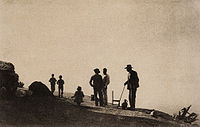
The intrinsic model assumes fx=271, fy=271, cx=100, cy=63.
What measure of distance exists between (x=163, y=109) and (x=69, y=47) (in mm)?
2781

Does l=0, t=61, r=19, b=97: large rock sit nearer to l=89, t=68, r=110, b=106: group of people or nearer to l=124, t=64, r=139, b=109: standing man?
l=89, t=68, r=110, b=106: group of people

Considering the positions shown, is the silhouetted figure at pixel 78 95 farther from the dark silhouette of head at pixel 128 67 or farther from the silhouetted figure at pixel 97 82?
the dark silhouette of head at pixel 128 67

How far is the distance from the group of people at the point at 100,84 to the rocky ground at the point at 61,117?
588 millimetres

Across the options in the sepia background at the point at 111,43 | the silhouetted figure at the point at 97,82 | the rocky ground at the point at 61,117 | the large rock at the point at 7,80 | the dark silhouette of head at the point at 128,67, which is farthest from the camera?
the sepia background at the point at 111,43

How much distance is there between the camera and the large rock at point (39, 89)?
636 cm

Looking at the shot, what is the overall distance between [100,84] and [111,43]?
45.6 inches

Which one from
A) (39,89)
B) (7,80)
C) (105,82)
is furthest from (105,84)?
(7,80)

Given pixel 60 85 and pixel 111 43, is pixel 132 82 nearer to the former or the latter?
pixel 111 43

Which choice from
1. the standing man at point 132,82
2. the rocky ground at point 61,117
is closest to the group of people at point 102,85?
the standing man at point 132,82

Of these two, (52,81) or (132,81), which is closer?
(132,81)

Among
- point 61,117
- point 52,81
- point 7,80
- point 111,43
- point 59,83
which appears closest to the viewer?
point 61,117

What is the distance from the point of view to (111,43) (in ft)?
22.8

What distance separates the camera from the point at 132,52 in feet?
22.4

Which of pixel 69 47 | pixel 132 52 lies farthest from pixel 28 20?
pixel 132 52
